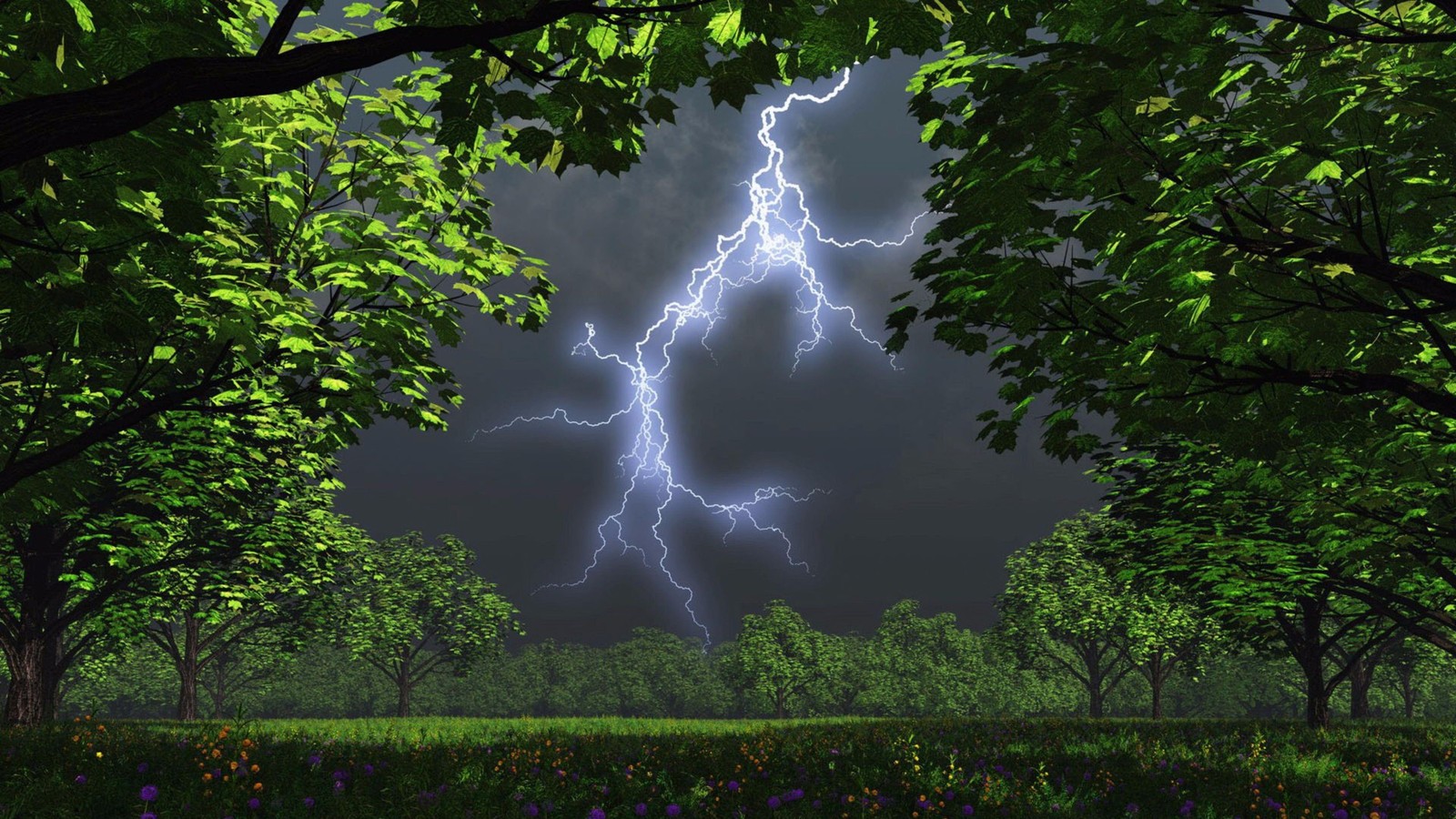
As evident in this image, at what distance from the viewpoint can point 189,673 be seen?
3347cm

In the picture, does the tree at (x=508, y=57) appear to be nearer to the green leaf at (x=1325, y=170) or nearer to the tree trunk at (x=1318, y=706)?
the green leaf at (x=1325, y=170)

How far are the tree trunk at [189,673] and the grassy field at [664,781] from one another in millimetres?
26407

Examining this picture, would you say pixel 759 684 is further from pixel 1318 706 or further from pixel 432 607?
pixel 1318 706

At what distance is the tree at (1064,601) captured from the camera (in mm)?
43406

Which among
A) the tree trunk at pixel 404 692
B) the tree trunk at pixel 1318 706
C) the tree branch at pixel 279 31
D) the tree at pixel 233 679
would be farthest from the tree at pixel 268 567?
the tree at pixel 233 679

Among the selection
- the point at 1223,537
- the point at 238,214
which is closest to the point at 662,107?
the point at 238,214

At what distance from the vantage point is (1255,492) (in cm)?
1641

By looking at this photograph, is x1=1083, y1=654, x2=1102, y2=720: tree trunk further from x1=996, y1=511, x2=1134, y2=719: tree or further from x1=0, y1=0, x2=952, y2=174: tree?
x1=0, y1=0, x2=952, y2=174: tree

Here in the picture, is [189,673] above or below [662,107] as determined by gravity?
below

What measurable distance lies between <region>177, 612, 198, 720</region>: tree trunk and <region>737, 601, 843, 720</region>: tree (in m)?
38.5

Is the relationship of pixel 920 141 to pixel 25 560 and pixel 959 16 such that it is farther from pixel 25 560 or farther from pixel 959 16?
pixel 25 560

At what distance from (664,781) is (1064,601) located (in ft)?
140

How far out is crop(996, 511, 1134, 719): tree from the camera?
43406 mm

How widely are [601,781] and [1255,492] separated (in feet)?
49.7
